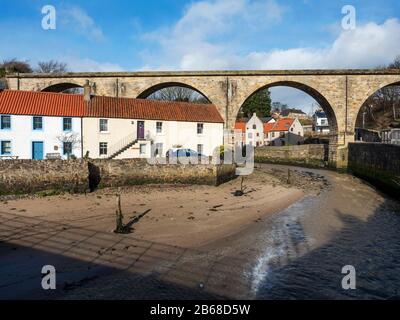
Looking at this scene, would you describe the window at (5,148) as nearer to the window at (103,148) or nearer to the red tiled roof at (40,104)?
the red tiled roof at (40,104)

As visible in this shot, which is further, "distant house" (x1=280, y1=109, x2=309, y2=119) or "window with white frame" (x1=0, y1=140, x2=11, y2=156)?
"distant house" (x1=280, y1=109, x2=309, y2=119)

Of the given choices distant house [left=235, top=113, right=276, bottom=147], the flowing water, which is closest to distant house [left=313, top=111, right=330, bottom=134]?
distant house [left=235, top=113, right=276, bottom=147]

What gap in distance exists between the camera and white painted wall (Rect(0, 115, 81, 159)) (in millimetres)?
26219

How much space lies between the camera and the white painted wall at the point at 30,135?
26.2 m

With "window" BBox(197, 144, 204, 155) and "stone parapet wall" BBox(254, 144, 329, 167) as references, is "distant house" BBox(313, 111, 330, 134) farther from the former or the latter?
"window" BBox(197, 144, 204, 155)

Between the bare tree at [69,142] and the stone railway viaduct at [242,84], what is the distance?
10026 mm

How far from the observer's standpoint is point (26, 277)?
28.9 feet

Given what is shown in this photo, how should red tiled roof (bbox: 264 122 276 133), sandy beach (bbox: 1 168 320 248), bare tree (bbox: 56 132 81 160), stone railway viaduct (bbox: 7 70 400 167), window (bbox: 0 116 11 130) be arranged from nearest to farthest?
sandy beach (bbox: 1 168 320 248), window (bbox: 0 116 11 130), bare tree (bbox: 56 132 81 160), stone railway viaduct (bbox: 7 70 400 167), red tiled roof (bbox: 264 122 276 133)

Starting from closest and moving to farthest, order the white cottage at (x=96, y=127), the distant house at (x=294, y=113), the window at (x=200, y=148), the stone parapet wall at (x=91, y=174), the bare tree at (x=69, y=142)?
the stone parapet wall at (x=91, y=174) < the white cottage at (x=96, y=127) < the bare tree at (x=69, y=142) < the window at (x=200, y=148) < the distant house at (x=294, y=113)

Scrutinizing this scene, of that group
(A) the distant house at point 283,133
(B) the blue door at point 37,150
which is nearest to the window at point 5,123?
(B) the blue door at point 37,150

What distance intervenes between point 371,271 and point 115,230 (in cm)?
850

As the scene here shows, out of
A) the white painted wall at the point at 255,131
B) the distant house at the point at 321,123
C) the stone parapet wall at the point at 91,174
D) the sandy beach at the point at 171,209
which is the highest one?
the distant house at the point at 321,123

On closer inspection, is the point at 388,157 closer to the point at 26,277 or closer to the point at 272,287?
the point at 272,287

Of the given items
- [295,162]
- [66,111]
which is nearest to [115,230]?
[66,111]
